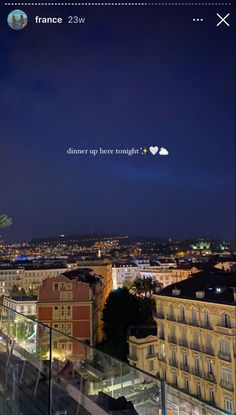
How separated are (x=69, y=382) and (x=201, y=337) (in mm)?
3887

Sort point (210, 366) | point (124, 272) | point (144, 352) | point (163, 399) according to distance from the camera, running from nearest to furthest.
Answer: point (163, 399), point (210, 366), point (144, 352), point (124, 272)

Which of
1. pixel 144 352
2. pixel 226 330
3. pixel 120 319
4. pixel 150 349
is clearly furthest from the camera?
pixel 120 319

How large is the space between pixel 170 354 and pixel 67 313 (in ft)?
6.54

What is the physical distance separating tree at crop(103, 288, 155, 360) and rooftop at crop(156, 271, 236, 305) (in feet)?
5.15

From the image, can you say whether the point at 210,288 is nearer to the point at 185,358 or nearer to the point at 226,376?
the point at 185,358

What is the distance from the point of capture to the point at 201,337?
4324 millimetres

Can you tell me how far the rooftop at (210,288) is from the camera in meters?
4.29

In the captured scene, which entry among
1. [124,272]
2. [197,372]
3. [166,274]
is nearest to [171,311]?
[197,372]

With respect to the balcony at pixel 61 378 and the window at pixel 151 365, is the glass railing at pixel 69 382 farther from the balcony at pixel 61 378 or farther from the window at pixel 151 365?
the window at pixel 151 365

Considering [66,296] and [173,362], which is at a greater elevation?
[66,296]

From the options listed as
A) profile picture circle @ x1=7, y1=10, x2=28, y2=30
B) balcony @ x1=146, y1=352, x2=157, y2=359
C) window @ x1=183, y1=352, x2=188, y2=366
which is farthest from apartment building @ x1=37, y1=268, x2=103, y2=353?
profile picture circle @ x1=7, y1=10, x2=28, y2=30

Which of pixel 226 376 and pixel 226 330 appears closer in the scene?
pixel 226 330

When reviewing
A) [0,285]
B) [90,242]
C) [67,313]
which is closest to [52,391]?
[67,313]

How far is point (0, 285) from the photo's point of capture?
12102 millimetres
